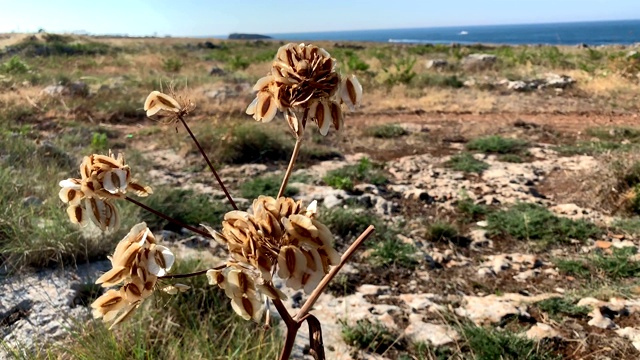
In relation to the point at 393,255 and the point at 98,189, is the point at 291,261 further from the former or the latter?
the point at 393,255

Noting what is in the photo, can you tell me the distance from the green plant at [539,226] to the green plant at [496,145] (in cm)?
252

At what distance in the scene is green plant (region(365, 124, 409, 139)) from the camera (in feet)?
27.2

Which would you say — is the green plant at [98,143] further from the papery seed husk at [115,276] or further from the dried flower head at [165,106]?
the papery seed husk at [115,276]

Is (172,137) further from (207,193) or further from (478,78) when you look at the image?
(478,78)

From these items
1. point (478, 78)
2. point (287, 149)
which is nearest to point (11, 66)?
point (287, 149)

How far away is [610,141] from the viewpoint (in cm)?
766

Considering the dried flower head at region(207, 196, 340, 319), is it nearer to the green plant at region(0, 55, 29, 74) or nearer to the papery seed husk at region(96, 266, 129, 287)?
the papery seed husk at region(96, 266, 129, 287)

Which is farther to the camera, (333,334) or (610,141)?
(610,141)

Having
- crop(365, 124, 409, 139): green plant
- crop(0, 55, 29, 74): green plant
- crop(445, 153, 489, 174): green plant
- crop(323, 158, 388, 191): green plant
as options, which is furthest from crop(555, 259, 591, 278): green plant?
crop(0, 55, 29, 74): green plant

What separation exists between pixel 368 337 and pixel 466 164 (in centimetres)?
419

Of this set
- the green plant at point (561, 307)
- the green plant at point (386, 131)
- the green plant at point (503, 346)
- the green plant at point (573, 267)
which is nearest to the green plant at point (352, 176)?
the green plant at point (386, 131)

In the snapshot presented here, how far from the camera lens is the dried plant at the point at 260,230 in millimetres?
699

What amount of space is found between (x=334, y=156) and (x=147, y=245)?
629 centimetres

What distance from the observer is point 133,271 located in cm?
75
